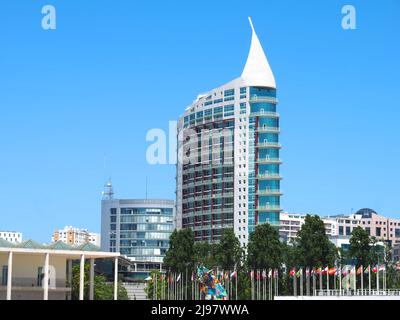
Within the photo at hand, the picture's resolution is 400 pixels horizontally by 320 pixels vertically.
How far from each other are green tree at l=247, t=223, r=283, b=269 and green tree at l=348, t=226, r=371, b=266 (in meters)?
13.0

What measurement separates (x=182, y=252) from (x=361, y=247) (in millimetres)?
32719

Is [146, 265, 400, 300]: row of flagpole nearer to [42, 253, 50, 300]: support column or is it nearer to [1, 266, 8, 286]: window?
[42, 253, 50, 300]: support column

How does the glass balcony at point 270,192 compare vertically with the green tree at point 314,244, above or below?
above

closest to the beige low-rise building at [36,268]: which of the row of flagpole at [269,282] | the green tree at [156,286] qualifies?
the row of flagpole at [269,282]

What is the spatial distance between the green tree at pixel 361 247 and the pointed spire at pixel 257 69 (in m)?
70.3

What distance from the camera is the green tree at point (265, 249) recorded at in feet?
400

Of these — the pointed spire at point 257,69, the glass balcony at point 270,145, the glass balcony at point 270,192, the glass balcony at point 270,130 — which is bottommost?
the glass balcony at point 270,192

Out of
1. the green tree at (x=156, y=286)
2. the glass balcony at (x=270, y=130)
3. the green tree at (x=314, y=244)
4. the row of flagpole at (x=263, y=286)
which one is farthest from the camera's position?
the glass balcony at (x=270, y=130)


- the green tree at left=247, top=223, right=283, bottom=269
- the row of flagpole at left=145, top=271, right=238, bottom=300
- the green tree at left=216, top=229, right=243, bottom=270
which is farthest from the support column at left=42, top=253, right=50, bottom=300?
the green tree at left=216, top=229, right=243, bottom=270

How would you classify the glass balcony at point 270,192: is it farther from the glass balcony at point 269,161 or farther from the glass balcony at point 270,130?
the glass balcony at point 270,130

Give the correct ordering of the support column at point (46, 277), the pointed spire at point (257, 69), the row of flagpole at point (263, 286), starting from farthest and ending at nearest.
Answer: the pointed spire at point (257, 69)
the row of flagpole at point (263, 286)
the support column at point (46, 277)

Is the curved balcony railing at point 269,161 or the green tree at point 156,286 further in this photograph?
the curved balcony railing at point 269,161

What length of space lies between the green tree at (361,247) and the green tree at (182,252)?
98.6ft
